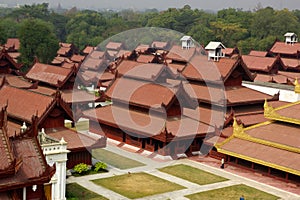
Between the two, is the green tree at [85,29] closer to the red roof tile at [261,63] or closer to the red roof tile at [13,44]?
the red roof tile at [13,44]

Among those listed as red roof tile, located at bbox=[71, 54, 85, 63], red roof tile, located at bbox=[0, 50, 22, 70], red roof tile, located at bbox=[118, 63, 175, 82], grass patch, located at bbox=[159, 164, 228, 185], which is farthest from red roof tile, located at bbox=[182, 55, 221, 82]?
red roof tile, located at bbox=[71, 54, 85, 63]

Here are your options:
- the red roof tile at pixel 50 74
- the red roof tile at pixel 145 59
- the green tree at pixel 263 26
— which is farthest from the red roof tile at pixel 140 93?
the green tree at pixel 263 26

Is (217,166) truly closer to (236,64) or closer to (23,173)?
(236,64)

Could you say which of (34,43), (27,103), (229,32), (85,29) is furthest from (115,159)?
(85,29)

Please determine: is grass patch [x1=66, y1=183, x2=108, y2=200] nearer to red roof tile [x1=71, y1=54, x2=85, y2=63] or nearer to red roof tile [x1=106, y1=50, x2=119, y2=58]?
red roof tile [x1=71, y1=54, x2=85, y2=63]

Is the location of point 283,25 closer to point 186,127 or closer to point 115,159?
point 186,127

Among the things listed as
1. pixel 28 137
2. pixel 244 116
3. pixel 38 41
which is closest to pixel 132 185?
pixel 28 137

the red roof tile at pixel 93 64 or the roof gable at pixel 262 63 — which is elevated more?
the roof gable at pixel 262 63
